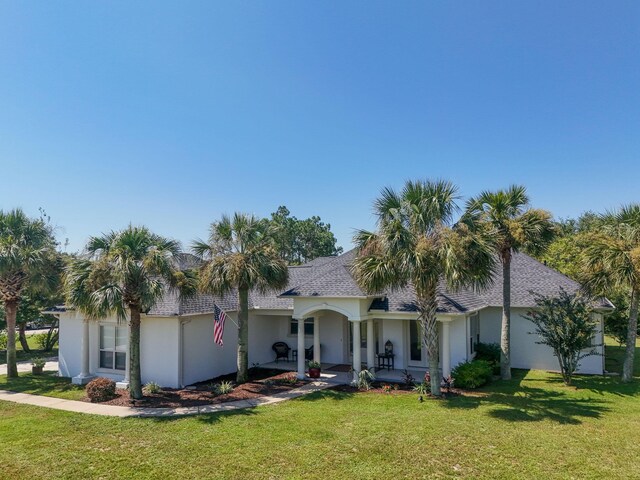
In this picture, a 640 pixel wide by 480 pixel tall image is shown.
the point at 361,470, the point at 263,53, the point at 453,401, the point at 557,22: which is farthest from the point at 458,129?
the point at 361,470

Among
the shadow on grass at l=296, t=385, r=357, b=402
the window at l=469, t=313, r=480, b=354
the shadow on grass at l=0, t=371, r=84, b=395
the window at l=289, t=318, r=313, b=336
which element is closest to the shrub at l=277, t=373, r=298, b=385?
the shadow on grass at l=296, t=385, r=357, b=402

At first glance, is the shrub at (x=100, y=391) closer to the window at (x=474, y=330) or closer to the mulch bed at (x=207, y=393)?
the mulch bed at (x=207, y=393)

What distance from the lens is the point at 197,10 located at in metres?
13.0

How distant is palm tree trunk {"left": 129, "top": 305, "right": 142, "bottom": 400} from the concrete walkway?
0.77 meters

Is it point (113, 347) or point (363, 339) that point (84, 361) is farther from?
point (363, 339)

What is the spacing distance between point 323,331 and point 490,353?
8.48m

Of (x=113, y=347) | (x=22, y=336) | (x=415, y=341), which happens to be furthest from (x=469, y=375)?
(x=22, y=336)

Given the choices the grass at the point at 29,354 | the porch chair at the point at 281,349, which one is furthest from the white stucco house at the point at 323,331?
the grass at the point at 29,354

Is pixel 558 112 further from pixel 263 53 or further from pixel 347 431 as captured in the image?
pixel 347 431

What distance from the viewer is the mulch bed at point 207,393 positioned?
13547 mm

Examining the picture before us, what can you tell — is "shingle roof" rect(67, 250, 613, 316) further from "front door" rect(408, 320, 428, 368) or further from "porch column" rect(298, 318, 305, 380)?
"front door" rect(408, 320, 428, 368)

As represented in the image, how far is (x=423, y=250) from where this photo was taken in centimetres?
1284

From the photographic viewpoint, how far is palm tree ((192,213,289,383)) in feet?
49.4

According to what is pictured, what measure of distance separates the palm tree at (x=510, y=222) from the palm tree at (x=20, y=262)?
1940 centimetres
